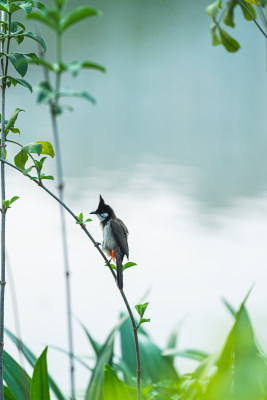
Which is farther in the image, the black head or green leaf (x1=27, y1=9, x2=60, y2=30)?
the black head

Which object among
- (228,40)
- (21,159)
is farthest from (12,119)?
(228,40)

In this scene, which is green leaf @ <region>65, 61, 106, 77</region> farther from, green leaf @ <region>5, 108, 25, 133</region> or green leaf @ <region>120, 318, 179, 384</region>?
green leaf @ <region>120, 318, 179, 384</region>

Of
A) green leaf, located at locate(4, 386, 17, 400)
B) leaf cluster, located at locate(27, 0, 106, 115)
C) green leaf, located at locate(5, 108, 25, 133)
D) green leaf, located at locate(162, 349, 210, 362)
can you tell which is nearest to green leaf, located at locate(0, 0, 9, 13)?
green leaf, located at locate(5, 108, 25, 133)

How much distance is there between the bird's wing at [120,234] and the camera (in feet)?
2.58

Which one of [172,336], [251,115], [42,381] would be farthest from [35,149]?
[251,115]

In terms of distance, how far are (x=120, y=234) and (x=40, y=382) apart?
0.85ft

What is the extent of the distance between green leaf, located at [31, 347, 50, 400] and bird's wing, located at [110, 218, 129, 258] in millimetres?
210

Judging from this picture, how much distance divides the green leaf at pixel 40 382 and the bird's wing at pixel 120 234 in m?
0.21

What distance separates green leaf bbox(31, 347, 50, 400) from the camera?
84cm

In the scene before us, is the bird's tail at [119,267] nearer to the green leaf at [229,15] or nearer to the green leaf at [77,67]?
the green leaf at [77,67]

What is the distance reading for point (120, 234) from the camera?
2.64ft

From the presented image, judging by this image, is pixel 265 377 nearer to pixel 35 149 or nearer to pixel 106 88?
pixel 35 149

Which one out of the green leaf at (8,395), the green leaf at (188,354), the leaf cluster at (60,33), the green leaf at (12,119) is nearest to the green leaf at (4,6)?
the green leaf at (12,119)

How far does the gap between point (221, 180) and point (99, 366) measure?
2282mm
